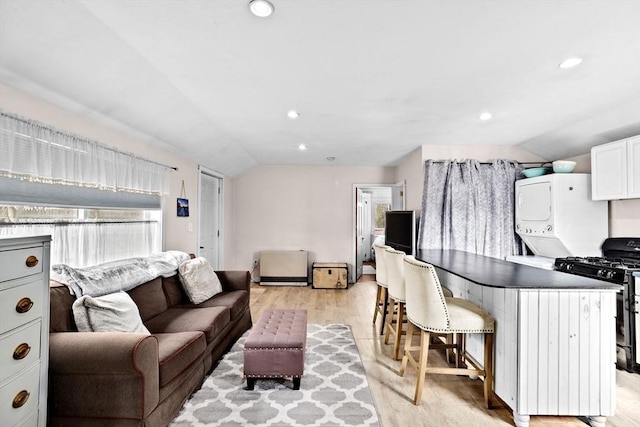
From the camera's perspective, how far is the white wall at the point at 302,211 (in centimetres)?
629

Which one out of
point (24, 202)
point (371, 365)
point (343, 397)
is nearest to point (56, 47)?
point (24, 202)

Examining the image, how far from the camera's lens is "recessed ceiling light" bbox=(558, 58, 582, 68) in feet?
6.98

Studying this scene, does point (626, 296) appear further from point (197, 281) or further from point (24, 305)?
point (24, 305)

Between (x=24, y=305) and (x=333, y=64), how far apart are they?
7.40 feet

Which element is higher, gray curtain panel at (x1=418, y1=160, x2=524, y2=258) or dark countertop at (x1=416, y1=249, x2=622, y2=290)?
gray curtain panel at (x1=418, y1=160, x2=524, y2=258)

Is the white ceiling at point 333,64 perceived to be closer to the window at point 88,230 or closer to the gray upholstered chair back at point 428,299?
the window at point 88,230

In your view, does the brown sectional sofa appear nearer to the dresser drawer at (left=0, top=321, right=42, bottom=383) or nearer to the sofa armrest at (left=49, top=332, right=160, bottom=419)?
the sofa armrest at (left=49, top=332, right=160, bottom=419)

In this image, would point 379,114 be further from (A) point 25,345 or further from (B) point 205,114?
(A) point 25,345

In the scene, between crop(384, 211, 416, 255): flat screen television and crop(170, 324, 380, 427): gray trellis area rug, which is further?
crop(384, 211, 416, 255): flat screen television

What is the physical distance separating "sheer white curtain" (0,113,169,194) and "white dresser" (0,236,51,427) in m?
0.74

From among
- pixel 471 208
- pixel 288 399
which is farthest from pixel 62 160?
pixel 471 208

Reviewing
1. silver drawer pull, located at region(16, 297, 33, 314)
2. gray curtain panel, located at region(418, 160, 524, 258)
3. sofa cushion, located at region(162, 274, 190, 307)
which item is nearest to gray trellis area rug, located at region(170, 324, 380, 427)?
sofa cushion, located at region(162, 274, 190, 307)

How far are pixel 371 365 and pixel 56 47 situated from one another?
325 centimetres

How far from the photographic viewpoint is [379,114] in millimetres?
3266
